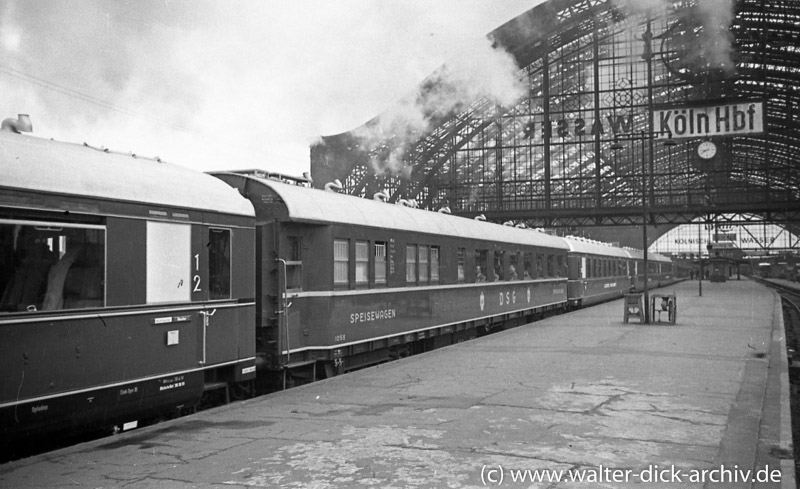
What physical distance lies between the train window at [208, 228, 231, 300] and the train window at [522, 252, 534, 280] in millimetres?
15448

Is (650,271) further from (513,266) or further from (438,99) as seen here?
(513,266)

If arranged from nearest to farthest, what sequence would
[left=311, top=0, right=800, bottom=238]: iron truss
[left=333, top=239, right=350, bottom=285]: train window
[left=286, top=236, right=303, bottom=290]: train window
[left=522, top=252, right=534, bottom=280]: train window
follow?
1. [left=286, top=236, right=303, bottom=290]: train window
2. [left=333, top=239, right=350, bottom=285]: train window
3. [left=522, top=252, right=534, bottom=280]: train window
4. [left=311, top=0, right=800, bottom=238]: iron truss

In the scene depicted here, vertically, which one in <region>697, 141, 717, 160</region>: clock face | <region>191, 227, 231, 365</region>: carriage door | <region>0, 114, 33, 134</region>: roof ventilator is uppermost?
<region>697, 141, 717, 160</region>: clock face

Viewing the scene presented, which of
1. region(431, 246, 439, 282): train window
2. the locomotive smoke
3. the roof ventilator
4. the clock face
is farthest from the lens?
the clock face

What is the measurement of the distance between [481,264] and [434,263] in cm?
356

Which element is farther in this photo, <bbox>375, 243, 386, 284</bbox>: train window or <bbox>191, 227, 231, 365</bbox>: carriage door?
<bbox>375, 243, 386, 284</bbox>: train window

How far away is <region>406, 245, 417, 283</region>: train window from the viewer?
1471 cm

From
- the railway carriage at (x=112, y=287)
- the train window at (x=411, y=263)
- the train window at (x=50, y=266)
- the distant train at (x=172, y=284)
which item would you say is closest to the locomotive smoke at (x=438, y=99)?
the train window at (x=411, y=263)

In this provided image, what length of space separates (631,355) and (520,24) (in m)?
34.5

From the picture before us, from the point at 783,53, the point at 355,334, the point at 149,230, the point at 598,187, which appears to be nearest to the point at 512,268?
the point at 355,334

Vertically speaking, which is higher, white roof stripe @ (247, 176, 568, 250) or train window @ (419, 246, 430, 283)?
white roof stripe @ (247, 176, 568, 250)

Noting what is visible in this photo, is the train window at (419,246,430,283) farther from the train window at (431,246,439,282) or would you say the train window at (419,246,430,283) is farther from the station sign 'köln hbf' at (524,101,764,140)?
the station sign 'köln hbf' at (524,101,764,140)

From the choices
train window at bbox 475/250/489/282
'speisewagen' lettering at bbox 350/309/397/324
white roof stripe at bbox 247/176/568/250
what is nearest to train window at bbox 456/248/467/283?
white roof stripe at bbox 247/176/568/250

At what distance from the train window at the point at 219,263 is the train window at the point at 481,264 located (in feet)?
34.4
